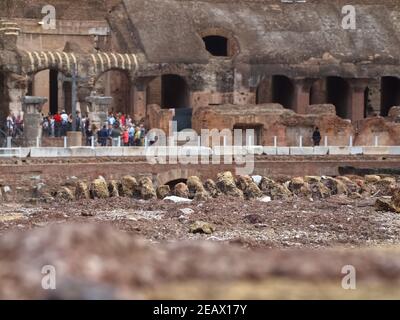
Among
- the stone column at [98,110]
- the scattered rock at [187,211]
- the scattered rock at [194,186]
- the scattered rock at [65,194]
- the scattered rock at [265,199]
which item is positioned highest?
the stone column at [98,110]

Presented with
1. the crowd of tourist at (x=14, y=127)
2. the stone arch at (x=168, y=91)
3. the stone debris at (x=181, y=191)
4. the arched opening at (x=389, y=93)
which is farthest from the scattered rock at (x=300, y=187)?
the arched opening at (x=389, y=93)

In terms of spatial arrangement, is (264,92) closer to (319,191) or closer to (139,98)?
(139,98)

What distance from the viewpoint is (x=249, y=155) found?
31281 millimetres

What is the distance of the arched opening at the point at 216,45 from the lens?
43.1 meters

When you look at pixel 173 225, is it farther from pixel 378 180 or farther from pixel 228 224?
pixel 378 180

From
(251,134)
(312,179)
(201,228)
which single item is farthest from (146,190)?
(201,228)

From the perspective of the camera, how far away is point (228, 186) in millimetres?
28359

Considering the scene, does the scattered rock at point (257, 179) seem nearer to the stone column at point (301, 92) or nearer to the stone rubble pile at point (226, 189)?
the stone rubble pile at point (226, 189)

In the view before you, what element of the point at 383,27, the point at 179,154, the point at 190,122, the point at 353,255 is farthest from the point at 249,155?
the point at 353,255

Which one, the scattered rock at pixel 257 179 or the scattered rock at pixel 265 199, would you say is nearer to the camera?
the scattered rock at pixel 265 199

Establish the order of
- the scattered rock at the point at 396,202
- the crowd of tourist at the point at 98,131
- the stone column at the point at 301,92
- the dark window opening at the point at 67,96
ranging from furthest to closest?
the stone column at the point at 301,92 → the dark window opening at the point at 67,96 → the crowd of tourist at the point at 98,131 → the scattered rock at the point at 396,202

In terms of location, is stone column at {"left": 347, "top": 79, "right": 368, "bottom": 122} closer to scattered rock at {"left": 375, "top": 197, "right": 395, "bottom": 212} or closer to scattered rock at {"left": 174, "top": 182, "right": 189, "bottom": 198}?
scattered rock at {"left": 174, "top": 182, "right": 189, "bottom": 198}

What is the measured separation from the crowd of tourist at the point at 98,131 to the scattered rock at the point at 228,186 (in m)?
4.07

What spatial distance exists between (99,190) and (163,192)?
73.8 inches
